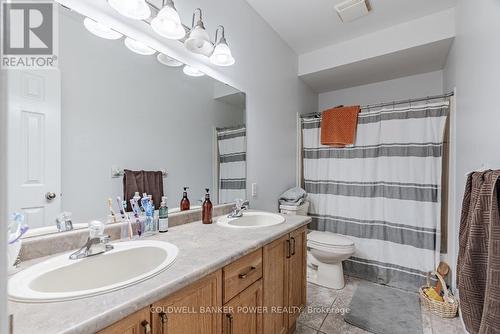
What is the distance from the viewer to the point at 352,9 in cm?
200

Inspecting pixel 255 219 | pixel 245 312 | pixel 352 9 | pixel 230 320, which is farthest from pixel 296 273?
pixel 352 9

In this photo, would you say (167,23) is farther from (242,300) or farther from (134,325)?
(242,300)

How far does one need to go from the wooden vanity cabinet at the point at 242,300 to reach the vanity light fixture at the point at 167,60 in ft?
3.87

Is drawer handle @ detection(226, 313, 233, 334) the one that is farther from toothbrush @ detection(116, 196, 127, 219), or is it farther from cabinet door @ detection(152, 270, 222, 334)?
toothbrush @ detection(116, 196, 127, 219)

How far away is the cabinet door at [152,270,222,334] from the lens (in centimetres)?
71

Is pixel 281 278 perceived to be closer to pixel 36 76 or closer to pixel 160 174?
pixel 160 174

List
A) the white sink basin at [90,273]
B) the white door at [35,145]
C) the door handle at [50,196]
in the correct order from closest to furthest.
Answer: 1. the white sink basin at [90,273]
2. the white door at [35,145]
3. the door handle at [50,196]

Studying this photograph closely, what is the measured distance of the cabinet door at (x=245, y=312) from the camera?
3.24 ft

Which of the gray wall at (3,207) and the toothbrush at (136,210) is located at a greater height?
the gray wall at (3,207)

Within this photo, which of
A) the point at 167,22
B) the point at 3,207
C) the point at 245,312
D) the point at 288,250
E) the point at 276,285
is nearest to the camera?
the point at 3,207

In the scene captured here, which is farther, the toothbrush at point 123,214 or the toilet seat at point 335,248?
the toilet seat at point 335,248

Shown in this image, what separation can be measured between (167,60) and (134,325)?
52.0 inches

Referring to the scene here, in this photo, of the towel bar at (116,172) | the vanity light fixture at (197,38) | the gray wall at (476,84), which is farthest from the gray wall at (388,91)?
the towel bar at (116,172)

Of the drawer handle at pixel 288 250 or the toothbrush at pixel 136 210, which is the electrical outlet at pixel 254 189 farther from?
the toothbrush at pixel 136 210
